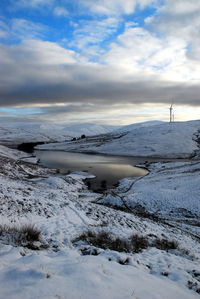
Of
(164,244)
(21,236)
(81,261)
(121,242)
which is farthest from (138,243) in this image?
(21,236)

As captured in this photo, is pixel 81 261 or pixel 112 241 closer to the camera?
pixel 81 261

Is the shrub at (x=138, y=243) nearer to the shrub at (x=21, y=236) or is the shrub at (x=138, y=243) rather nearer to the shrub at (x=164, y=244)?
the shrub at (x=164, y=244)

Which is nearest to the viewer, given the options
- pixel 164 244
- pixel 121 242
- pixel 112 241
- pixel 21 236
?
pixel 21 236

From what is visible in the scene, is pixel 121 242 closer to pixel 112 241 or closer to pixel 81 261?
pixel 112 241

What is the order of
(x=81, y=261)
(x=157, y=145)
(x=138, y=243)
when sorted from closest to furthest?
1. (x=81, y=261)
2. (x=138, y=243)
3. (x=157, y=145)

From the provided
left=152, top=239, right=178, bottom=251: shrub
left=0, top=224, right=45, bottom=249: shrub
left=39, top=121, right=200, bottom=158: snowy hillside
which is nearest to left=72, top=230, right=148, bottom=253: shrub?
left=152, top=239, right=178, bottom=251: shrub

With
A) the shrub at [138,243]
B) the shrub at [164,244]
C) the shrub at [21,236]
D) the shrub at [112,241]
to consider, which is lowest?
the shrub at [164,244]

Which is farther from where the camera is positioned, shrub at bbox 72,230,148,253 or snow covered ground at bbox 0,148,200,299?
shrub at bbox 72,230,148,253

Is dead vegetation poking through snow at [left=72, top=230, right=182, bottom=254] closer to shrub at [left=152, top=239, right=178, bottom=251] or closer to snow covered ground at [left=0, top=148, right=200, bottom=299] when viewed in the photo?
shrub at [left=152, top=239, right=178, bottom=251]

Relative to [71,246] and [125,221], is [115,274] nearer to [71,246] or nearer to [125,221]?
[71,246]

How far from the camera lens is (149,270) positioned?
23.5 feet

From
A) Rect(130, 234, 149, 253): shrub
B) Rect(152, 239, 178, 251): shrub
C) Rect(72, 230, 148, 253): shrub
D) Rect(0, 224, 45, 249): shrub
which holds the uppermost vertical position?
Rect(0, 224, 45, 249): shrub

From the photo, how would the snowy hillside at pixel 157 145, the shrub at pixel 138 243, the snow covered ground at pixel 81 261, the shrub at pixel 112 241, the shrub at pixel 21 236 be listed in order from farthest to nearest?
1. the snowy hillside at pixel 157 145
2. the shrub at pixel 138 243
3. the shrub at pixel 112 241
4. the shrub at pixel 21 236
5. the snow covered ground at pixel 81 261

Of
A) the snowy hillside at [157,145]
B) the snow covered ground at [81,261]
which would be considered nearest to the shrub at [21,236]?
the snow covered ground at [81,261]
